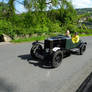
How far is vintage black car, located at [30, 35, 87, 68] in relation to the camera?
5207 mm

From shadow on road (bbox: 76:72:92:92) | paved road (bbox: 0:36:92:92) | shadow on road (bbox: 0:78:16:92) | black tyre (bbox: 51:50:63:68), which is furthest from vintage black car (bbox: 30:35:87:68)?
shadow on road (bbox: 0:78:16:92)

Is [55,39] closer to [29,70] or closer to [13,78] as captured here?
[29,70]

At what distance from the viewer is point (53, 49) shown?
5254 mm

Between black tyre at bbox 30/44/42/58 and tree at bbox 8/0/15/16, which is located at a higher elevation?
tree at bbox 8/0/15/16

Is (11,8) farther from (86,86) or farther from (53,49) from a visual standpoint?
(86,86)

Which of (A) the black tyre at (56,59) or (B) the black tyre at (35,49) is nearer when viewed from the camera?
(A) the black tyre at (56,59)

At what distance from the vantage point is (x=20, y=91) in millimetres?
3447

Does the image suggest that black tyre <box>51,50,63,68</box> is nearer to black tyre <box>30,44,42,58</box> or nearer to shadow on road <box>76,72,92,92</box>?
black tyre <box>30,44,42,58</box>

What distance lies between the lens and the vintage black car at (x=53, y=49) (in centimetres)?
521

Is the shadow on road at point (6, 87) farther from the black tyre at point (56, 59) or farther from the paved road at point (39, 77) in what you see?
the black tyre at point (56, 59)

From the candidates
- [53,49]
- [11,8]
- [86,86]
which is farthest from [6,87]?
[11,8]

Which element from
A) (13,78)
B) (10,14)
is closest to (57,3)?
(10,14)

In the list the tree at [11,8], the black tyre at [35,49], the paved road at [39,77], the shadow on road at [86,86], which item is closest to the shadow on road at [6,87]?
the paved road at [39,77]

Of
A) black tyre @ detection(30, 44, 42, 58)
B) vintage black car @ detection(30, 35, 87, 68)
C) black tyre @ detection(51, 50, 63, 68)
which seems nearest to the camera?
black tyre @ detection(51, 50, 63, 68)
